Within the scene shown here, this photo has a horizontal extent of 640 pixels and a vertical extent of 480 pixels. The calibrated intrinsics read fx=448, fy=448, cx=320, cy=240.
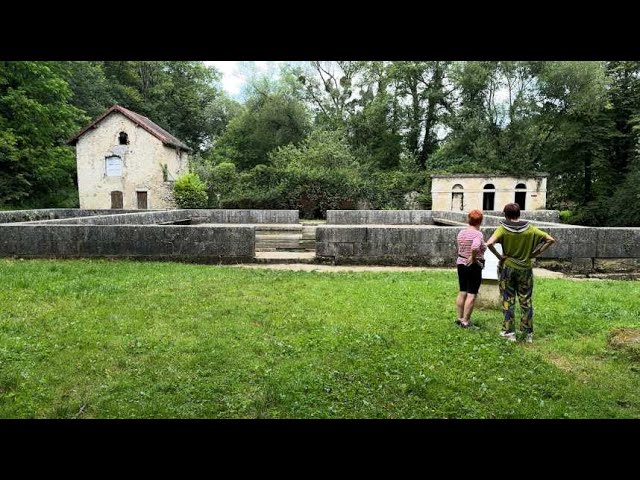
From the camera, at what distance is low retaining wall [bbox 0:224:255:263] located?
36.7 feet

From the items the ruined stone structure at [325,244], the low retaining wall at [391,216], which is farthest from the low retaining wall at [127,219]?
the low retaining wall at [391,216]

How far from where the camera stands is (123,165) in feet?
101

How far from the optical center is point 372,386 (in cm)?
419

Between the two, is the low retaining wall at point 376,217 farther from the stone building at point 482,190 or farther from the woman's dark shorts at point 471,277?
the woman's dark shorts at point 471,277

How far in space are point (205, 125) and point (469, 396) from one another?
49.2m

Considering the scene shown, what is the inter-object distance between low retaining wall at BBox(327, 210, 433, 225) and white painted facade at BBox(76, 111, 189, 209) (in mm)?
14747

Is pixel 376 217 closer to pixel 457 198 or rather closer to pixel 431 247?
pixel 431 247

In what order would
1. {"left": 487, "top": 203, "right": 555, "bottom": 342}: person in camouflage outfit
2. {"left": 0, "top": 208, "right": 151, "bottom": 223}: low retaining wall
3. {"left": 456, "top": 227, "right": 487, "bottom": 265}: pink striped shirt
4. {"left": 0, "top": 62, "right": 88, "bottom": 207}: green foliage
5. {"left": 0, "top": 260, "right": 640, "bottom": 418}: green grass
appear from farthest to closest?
{"left": 0, "top": 62, "right": 88, "bottom": 207}: green foliage → {"left": 0, "top": 208, "right": 151, "bottom": 223}: low retaining wall → {"left": 456, "top": 227, "right": 487, "bottom": 265}: pink striped shirt → {"left": 487, "top": 203, "right": 555, "bottom": 342}: person in camouflage outfit → {"left": 0, "top": 260, "right": 640, "bottom": 418}: green grass

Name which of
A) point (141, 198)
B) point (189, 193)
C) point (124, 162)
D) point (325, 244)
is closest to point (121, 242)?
point (325, 244)

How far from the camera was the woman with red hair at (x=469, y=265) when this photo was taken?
5.73m

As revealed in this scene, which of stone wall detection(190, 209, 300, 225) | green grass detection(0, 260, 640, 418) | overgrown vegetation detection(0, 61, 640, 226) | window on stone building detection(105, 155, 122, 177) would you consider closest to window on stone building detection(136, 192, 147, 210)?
window on stone building detection(105, 155, 122, 177)

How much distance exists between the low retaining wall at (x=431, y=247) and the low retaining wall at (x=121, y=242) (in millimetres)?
2664

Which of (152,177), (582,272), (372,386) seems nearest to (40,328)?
(372,386)

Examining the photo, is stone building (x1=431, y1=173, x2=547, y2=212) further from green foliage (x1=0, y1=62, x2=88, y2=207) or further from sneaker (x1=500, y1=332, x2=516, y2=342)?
green foliage (x1=0, y1=62, x2=88, y2=207)
